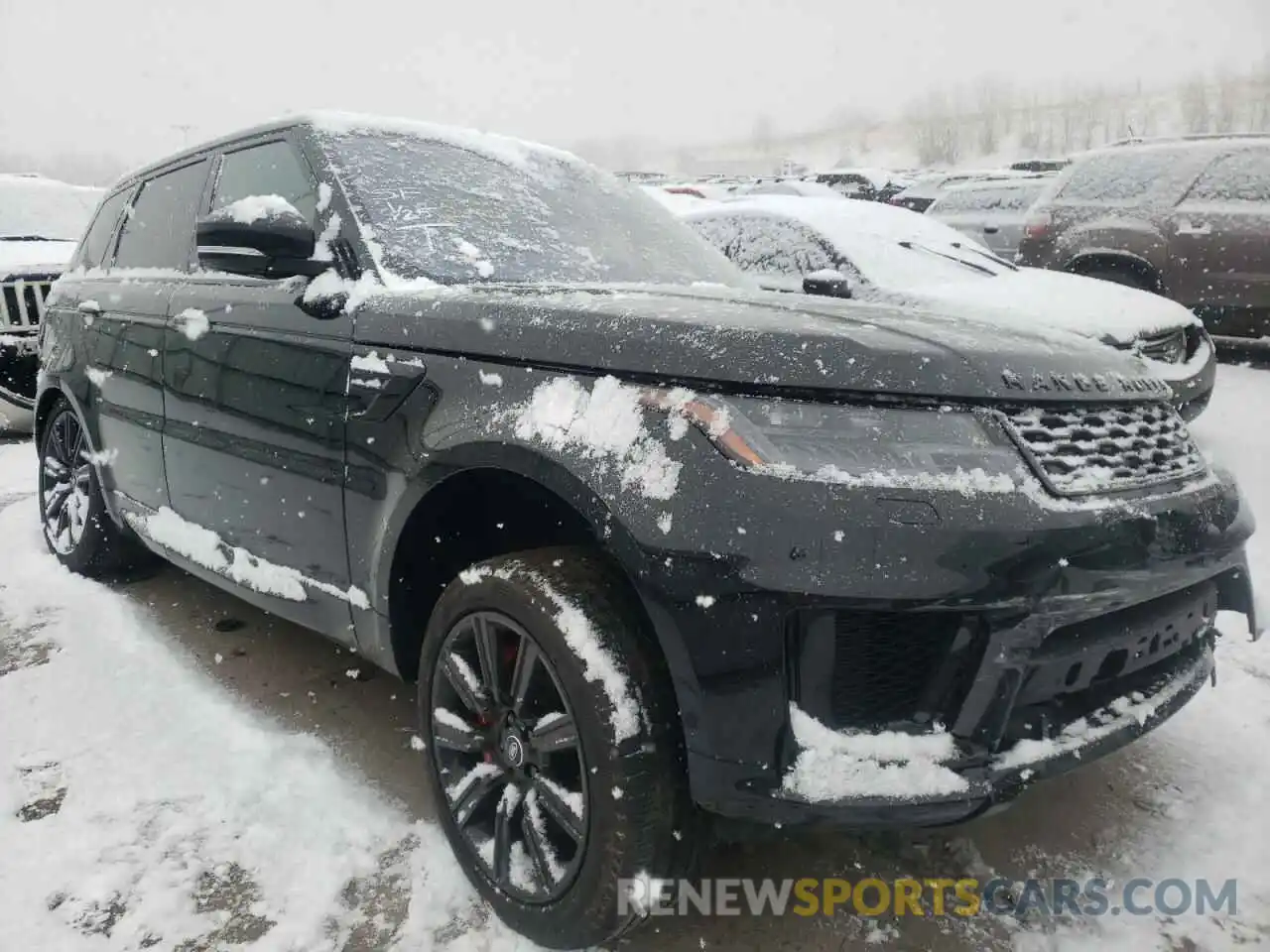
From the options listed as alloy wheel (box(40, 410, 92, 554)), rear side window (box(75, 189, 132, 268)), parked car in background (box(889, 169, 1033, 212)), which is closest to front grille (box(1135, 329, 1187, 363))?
rear side window (box(75, 189, 132, 268))

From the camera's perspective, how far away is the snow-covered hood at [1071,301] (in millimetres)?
4594

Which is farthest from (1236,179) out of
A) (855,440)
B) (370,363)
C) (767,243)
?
(370,363)

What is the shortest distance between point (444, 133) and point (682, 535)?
190 centimetres

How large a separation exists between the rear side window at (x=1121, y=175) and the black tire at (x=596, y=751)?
7.18 metres

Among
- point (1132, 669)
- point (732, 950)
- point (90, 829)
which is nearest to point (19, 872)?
point (90, 829)

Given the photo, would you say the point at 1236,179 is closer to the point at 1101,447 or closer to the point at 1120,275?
the point at 1120,275

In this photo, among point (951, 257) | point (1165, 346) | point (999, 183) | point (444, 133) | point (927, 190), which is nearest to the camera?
point (444, 133)

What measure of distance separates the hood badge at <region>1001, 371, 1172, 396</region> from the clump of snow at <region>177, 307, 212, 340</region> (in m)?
2.17

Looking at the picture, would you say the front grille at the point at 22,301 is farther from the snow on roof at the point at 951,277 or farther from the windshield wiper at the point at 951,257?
the windshield wiper at the point at 951,257

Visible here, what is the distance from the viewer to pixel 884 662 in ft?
4.72

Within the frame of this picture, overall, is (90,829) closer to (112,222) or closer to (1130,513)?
(1130,513)

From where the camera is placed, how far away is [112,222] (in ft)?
12.1

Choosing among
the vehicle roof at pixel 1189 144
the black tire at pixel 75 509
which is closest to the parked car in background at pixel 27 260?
the black tire at pixel 75 509

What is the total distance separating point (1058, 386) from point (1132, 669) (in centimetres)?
53
